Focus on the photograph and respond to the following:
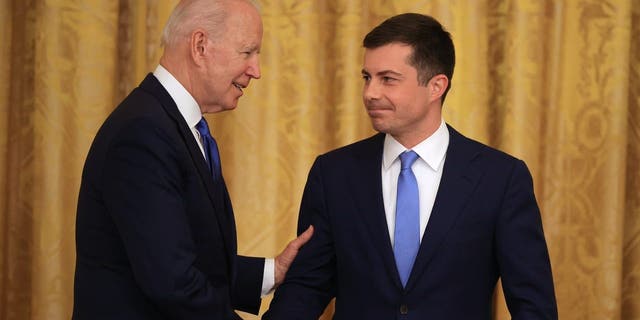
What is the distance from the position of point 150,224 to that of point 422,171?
0.82 m

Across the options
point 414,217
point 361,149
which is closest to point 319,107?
point 361,149

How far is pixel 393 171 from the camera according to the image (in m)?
2.29

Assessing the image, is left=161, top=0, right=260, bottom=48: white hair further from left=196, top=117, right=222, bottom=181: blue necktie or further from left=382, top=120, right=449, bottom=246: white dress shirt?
left=382, top=120, right=449, bottom=246: white dress shirt

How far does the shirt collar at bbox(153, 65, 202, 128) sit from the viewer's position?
2029 millimetres

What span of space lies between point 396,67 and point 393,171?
0.29 metres

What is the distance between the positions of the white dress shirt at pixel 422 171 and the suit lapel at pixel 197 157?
456 millimetres

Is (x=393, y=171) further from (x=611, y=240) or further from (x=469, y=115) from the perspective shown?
(x=611, y=240)

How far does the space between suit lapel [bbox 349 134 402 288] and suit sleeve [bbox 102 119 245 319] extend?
0.54 m

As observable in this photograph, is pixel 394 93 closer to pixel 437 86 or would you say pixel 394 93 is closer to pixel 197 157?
pixel 437 86

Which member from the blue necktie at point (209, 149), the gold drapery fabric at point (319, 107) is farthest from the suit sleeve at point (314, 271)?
the gold drapery fabric at point (319, 107)

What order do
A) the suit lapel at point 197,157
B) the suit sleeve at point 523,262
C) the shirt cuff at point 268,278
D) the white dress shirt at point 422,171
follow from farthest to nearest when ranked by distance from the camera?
the shirt cuff at point 268,278
the white dress shirt at point 422,171
the suit sleeve at point 523,262
the suit lapel at point 197,157

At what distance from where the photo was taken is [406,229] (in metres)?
2.18

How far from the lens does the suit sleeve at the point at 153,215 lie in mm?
1765

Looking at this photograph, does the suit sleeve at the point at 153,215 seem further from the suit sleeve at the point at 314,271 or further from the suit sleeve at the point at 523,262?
the suit sleeve at the point at 523,262
